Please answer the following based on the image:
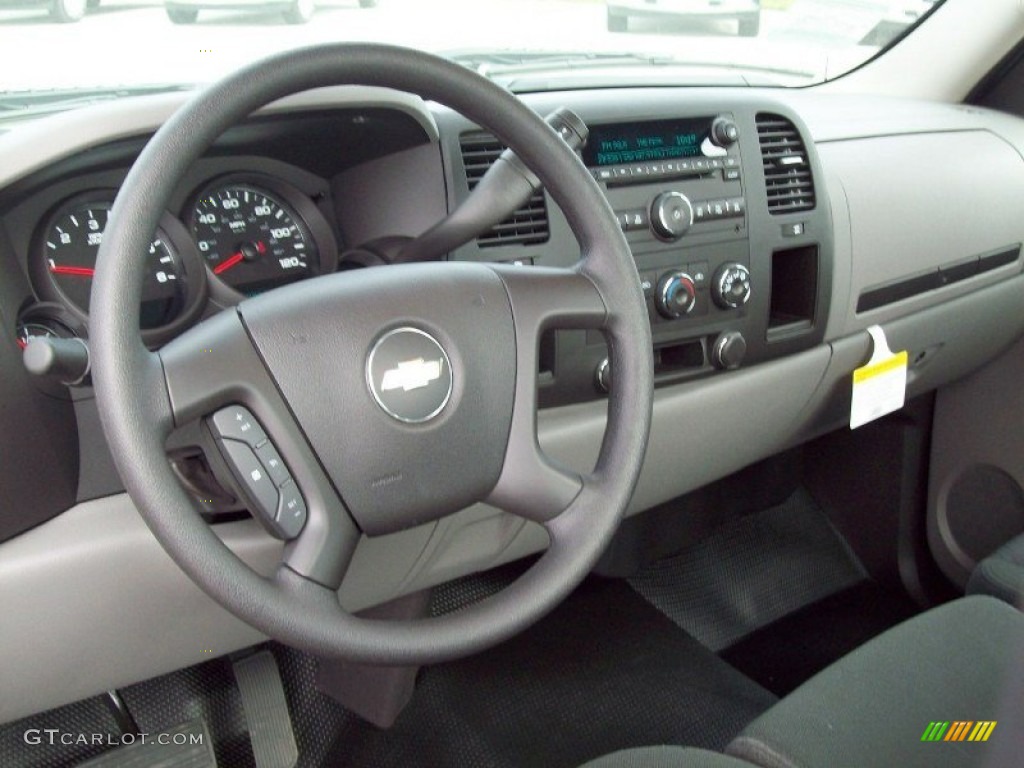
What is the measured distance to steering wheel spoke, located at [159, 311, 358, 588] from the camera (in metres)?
0.82

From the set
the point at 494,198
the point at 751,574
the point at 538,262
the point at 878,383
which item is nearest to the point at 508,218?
the point at 538,262

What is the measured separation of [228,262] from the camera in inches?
44.1

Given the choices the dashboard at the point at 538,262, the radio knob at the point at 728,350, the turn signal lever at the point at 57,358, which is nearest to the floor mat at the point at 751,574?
the dashboard at the point at 538,262

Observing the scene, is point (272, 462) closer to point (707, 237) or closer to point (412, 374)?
point (412, 374)

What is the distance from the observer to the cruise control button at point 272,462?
84 centimetres

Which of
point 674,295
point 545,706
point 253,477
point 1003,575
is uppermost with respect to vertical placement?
point 253,477

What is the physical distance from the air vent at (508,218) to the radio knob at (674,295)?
197 mm

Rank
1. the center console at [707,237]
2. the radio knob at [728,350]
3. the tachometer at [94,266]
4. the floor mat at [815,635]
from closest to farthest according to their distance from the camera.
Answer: the tachometer at [94,266] → the center console at [707,237] → the radio knob at [728,350] → the floor mat at [815,635]

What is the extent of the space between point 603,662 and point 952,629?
652 mm

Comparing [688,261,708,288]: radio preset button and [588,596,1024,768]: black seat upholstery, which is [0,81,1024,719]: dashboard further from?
[588,596,1024,768]: black seat upholstery

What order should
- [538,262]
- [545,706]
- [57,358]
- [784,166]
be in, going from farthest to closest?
[545,706] < [784,166] < [538,262] < [57,358]

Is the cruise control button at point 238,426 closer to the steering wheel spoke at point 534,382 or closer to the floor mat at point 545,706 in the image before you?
the steering wheel spoke at point 534,382

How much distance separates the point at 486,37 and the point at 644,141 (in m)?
0.36

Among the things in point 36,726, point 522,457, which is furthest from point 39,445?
point 36,726
